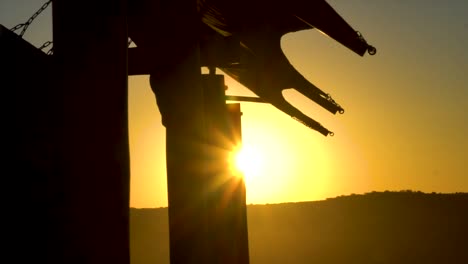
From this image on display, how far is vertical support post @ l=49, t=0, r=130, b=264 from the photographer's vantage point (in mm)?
1250

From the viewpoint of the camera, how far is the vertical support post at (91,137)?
1250mm

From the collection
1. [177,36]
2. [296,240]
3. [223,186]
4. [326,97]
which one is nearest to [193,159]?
[177,36]

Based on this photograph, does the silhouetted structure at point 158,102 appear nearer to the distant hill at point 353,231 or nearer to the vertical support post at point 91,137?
the vertical support post at point 91,137

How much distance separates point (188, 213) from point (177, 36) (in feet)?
2.24

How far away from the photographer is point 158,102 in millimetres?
2584

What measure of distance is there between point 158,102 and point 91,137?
4.24 ft

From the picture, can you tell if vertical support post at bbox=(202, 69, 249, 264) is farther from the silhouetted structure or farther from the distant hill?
the distant hill

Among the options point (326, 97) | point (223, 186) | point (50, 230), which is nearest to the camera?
point (50, 230)

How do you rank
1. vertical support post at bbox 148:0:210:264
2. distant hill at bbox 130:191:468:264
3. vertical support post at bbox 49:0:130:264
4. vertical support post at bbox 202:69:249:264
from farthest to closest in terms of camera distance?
distant hill at bbox 130:191:468:264, vertical support post at bbox 202:69:249:264, vertical support post at bbox 148:0:210:264, vertical support post at bbox 49:0:130:264

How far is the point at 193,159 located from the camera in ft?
8.26

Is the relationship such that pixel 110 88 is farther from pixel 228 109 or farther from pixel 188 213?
pixel 228 109

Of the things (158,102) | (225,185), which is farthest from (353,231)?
(158,102)

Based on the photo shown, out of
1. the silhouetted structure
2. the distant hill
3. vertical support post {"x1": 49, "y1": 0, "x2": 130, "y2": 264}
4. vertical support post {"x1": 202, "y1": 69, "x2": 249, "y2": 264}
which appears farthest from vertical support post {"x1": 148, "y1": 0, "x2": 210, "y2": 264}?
the distant hill

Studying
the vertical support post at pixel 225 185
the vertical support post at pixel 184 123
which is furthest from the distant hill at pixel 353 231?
the vertical support post at pixel 184 123
